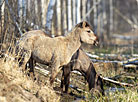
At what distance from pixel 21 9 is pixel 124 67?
14.4 feet

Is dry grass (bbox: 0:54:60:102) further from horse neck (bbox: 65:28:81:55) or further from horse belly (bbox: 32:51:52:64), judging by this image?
horse neck (bbox: 65:28:81:55)

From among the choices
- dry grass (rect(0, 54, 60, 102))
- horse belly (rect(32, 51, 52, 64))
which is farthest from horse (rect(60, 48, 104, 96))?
dry grass (rect(0, 54, 60, 102))

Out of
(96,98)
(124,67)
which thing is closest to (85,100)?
(96,98)

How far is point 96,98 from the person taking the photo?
7133 mm

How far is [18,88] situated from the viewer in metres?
6.37

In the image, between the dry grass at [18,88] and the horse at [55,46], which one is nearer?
the dry grass at [18,88]

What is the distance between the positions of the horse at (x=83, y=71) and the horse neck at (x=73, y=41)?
0.44 metres

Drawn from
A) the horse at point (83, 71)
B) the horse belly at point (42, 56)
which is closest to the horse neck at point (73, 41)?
the horse at point (83, 71)

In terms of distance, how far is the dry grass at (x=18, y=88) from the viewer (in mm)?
6038

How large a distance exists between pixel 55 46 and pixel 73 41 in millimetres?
521

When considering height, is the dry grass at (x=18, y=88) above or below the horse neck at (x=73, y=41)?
below

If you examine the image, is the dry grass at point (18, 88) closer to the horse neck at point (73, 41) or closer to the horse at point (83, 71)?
the horse at point (83, 71)

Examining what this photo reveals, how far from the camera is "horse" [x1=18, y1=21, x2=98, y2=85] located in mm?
7652

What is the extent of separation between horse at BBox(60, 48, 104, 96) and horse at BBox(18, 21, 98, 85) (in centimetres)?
46
